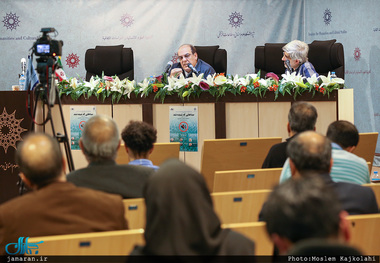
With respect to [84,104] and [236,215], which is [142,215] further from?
[84,104]

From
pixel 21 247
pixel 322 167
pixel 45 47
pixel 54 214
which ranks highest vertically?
pixel 45 47

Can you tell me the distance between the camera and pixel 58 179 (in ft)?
6.04

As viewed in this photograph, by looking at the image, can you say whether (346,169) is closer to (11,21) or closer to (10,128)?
(10,128)

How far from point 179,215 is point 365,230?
0.78 m

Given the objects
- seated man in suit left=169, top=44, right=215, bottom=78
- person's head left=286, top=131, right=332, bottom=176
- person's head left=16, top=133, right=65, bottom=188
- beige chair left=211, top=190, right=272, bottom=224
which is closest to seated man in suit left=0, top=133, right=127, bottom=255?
person's head left=16, top=133, right=65, bottom=188

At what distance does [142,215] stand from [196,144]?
7.94ft

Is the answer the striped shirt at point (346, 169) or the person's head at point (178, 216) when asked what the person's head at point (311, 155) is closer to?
the striped shirt at point (346, 169)

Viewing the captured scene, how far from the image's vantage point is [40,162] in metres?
1.84

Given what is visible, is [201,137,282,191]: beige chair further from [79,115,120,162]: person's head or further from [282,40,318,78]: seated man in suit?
[282,40,318,78]: seated man in suit

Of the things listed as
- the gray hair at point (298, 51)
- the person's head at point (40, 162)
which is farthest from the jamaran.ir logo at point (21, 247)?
the gray hair at point (298, 51)

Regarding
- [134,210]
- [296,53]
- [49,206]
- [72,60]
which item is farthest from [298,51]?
[49,206]

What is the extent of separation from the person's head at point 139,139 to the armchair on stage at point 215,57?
3.33m

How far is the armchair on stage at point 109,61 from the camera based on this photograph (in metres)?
6.20

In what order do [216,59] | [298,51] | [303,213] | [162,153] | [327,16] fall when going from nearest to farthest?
1. [303,213]
2. [162,153]
3. [298,51]
4. [216,59]
5. [327,16]
